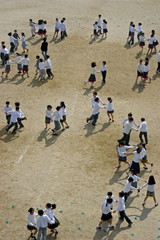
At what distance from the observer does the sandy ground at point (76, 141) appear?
1578 centimetres

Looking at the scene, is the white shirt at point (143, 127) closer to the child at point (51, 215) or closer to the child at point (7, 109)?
the child at point (7, 109)

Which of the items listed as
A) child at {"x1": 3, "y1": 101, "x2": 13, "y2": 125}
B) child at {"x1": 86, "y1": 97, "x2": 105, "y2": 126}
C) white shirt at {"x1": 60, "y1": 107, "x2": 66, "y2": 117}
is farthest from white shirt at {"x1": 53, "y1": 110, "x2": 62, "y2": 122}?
child at {"x1": 3, "y1": 101, "x2": 13, "y2": 125}

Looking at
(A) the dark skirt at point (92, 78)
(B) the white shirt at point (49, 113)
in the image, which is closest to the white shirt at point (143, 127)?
(B) the white shirt at point (49, 113)

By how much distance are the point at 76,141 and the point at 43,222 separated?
269 inches

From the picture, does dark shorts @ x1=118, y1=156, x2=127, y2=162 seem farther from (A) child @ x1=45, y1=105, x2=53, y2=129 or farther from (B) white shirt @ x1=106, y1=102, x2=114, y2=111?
(A) child @ x1=45, y1=105, x2=53, y2=129

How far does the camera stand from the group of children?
1420cm

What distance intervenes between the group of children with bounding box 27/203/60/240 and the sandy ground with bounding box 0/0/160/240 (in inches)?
16.5

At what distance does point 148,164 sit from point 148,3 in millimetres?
23555

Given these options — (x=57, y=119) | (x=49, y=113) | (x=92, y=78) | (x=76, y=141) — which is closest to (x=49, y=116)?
(x=49, y=113)

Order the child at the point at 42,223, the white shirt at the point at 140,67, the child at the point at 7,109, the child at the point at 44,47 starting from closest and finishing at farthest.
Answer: the child at the point at 42,223 < the child at the point at 7,109 < the white shirt at the point at 140,67 < the child at the point at 44,47

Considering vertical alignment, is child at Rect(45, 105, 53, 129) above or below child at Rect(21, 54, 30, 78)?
below

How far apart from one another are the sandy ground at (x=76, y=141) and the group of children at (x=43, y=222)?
0.42 m

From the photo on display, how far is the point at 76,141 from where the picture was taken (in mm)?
20547

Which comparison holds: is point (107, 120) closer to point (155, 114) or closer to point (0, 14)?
point (155, 114)
